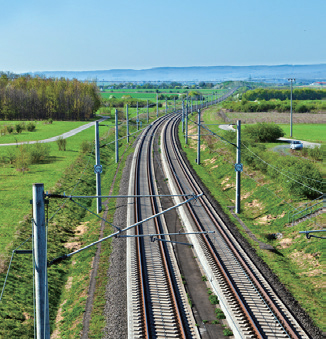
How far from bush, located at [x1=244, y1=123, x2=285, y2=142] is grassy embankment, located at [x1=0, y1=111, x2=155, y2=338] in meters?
25.9

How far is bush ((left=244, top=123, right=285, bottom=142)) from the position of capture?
6298 centimetres

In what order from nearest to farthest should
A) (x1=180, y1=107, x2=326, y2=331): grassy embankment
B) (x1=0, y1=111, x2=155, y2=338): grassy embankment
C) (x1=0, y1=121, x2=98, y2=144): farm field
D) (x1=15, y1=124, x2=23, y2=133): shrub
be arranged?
1. (x1=0, y1=111, x2=155, y2=338): grassy embankment
2. (x1=180, y1=107, x2=326, y2=331): grassy embankment
3. (x1=0, y1=121, x2=98, y2=144): farm field
4. (x1=15, y1=124, x2=23, y2=133): shrub

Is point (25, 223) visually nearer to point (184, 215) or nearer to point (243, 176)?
point (184, 215)

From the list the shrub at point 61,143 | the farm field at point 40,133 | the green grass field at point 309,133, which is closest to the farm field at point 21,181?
the shrub at point 61,143

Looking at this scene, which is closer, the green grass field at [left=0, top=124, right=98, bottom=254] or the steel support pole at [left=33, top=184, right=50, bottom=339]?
the steel support pole at [left=33, top=184, right=50, bottom=339]

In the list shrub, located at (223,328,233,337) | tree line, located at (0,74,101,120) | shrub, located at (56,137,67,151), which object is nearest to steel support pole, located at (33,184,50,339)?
shrub, located at (223,328,233,337)

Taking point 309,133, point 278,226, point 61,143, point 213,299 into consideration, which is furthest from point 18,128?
point 213,299

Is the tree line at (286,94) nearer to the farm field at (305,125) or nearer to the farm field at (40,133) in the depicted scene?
the farm field at (305,125)

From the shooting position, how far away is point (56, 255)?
24.5m

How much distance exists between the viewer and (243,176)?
41719mm

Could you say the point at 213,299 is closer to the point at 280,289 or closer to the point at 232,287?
the point at 232,287

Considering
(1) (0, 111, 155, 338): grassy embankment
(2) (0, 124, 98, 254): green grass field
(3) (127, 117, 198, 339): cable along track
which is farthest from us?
(2) (0, 124, 98, 254): green grass field

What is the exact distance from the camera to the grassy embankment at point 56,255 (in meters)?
18.0

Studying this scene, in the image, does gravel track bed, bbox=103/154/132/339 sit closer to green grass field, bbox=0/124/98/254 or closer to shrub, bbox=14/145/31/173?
green grass field, bbox=0/124/98/254
